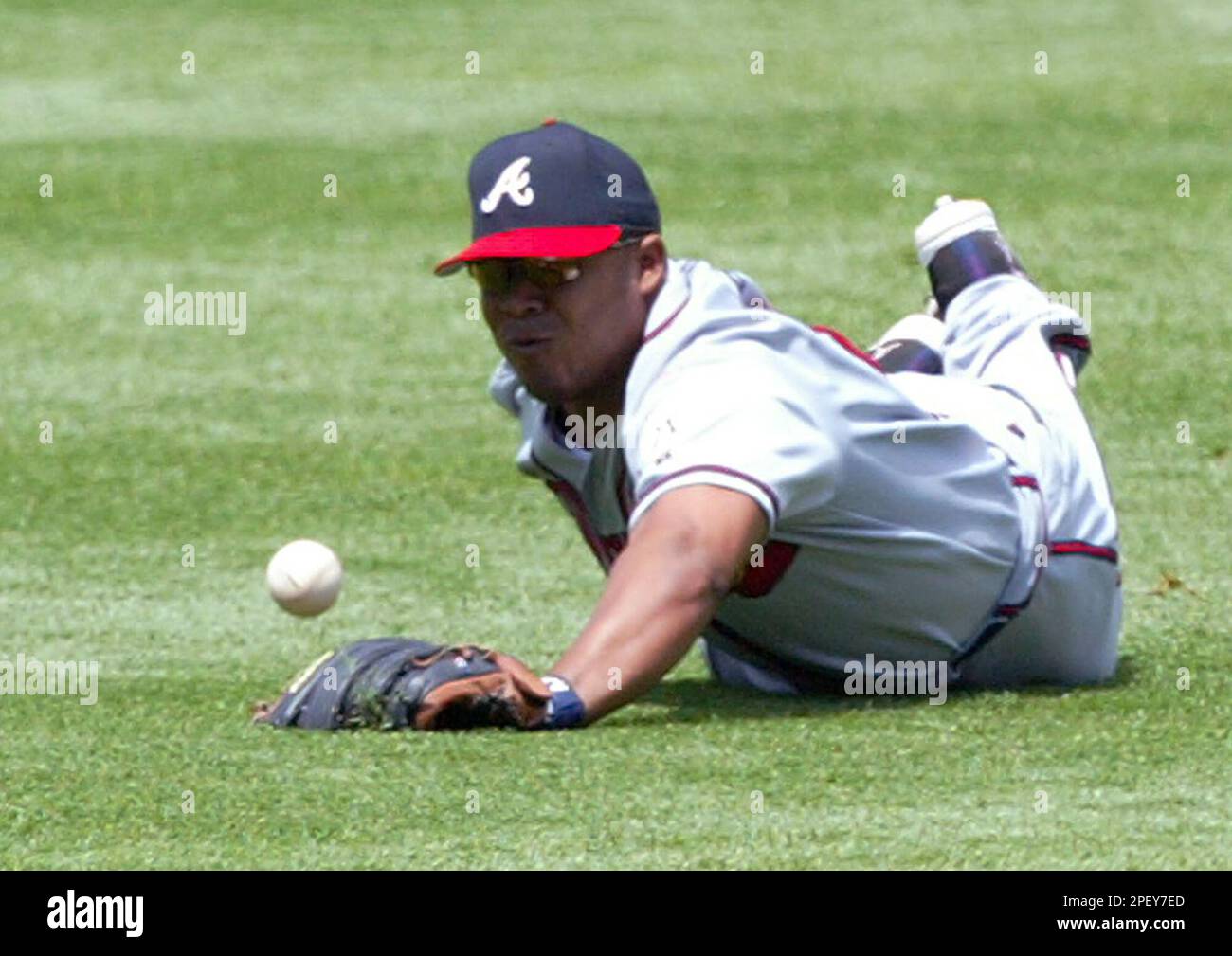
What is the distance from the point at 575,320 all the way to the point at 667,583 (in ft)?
1.94

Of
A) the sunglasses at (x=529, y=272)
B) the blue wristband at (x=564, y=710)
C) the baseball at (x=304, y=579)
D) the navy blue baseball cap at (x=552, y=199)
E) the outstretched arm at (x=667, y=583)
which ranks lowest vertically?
the blue wristband at (x=564, y=710)

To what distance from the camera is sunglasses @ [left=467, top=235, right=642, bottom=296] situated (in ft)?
16.1

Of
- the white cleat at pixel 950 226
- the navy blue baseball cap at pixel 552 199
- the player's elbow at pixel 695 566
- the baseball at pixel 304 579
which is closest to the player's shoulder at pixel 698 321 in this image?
the navy blue baseball cap at pixel 552 199

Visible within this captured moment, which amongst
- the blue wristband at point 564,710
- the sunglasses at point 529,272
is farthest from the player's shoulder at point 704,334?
the blue wristband at point 564,710

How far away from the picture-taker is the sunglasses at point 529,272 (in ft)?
16.1

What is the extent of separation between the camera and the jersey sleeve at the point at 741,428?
464 cm

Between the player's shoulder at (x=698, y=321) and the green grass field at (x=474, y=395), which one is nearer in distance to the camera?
the green grass field at (x=474, y=395)

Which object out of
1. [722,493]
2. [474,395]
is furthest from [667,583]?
[474,395]

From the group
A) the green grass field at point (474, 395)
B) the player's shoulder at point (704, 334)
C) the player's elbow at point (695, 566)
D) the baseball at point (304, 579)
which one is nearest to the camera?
the green grass field at point (474, 395)

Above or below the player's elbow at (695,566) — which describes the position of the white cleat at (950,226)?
above

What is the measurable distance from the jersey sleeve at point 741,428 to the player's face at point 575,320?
15 cm

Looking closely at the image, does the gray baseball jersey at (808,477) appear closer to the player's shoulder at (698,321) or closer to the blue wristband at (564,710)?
the player's shoulder at (698,321)

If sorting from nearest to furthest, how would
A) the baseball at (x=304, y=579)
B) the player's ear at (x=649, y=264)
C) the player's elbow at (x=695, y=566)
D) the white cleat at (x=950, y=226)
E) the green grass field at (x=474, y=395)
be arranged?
the green grass field at (x=474, y=395) → the player's elbow at (x=695, y=566) → the player's ear at (x=649, y=264) → the baseball at (x=304, y=579) → the white cleat at (x=950, y=226)

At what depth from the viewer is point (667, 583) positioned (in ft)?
15.0
